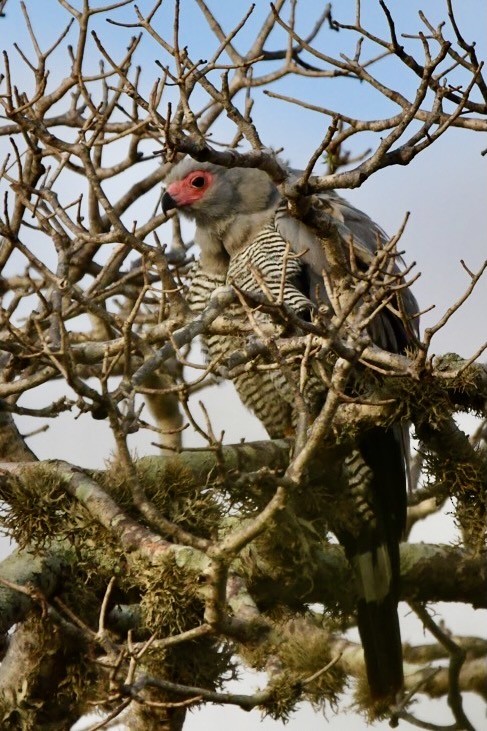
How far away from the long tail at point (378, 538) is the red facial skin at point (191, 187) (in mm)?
1836

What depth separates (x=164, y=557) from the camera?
372cm

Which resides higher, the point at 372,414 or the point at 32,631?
the point at 372,414

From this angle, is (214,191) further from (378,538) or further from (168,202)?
(378,538)

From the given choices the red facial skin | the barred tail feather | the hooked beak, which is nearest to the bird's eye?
the red facial skin

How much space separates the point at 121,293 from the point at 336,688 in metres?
2.77

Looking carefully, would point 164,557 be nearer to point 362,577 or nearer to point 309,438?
point 309,438

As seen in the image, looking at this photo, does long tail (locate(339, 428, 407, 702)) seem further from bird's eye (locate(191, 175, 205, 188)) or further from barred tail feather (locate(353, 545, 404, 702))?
bird's eye (locate(191, 175, 205, 188))

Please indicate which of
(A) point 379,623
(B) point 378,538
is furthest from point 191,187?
(A) point 379,623

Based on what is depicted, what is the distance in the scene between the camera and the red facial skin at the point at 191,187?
628 cm

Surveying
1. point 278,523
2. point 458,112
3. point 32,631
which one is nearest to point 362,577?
point 278,523

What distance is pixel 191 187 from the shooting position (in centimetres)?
628

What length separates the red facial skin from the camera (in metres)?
6.28

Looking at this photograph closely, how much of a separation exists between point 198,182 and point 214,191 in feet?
0.36

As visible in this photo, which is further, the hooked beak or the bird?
the hooked beak
